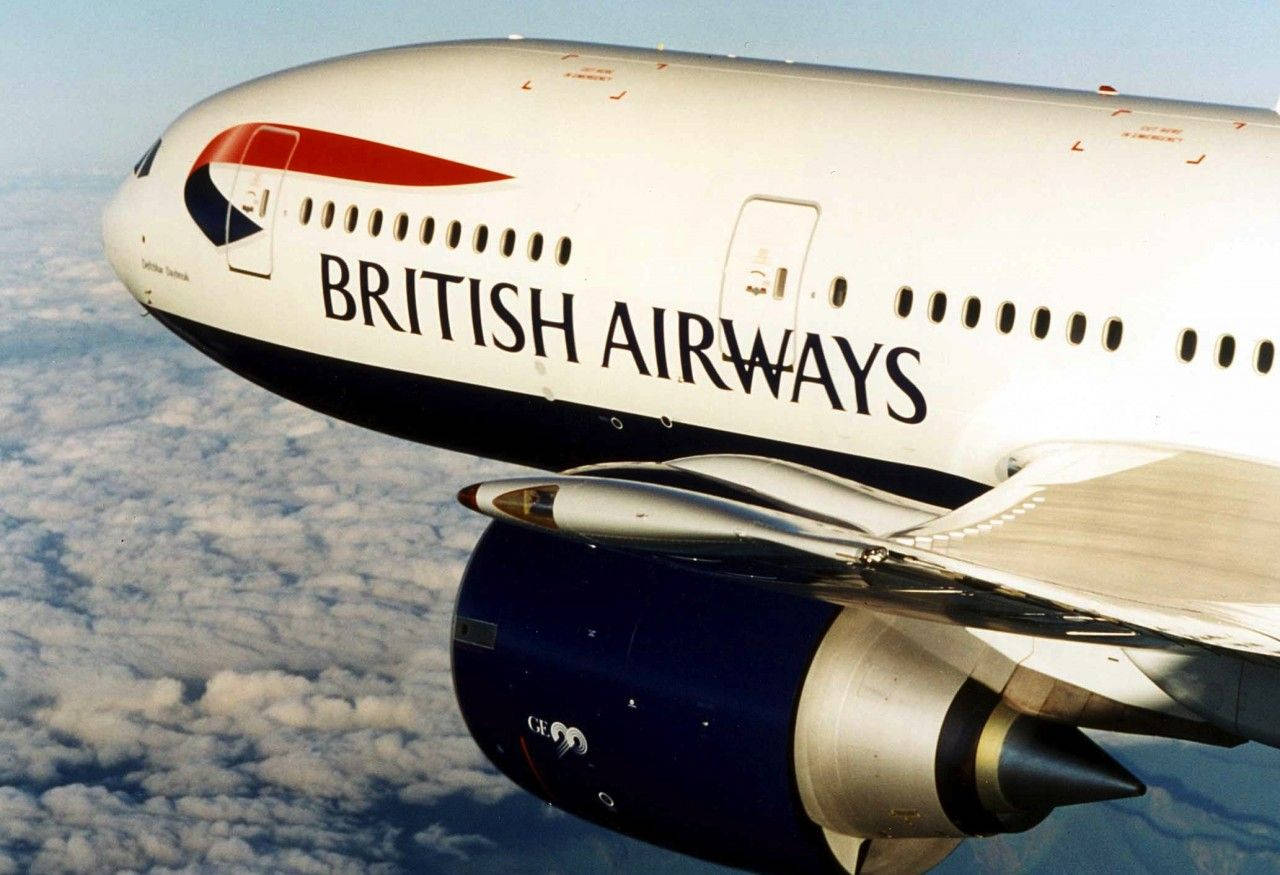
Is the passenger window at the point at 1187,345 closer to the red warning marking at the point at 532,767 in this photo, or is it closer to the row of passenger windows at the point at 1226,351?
the row of passenger windows at the point at 1226,351

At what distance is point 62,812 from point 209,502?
50.5m

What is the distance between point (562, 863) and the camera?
182875 mm

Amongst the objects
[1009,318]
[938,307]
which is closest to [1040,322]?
[1009,318]

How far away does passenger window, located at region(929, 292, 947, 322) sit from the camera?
1650 cm

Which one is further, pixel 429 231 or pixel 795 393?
pixel 429 231

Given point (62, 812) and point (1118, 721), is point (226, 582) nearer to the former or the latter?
point (62, 812)

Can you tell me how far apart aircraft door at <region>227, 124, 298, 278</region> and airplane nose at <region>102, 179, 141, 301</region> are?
7.03 feet

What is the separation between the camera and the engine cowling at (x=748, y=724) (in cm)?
1395

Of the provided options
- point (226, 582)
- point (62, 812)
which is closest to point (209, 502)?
point (226, 582)

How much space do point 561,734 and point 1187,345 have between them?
275 inches

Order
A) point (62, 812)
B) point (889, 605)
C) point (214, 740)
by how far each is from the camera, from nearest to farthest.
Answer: point (889, 605) → point (62, 812) → point (214, 740)

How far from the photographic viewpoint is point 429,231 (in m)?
19.2

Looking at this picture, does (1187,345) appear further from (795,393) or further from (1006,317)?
(795,393)

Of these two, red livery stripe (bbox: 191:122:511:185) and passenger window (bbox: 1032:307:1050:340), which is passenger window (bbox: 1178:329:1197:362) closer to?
passenger window (bbox: 1032:307:1050:340)
